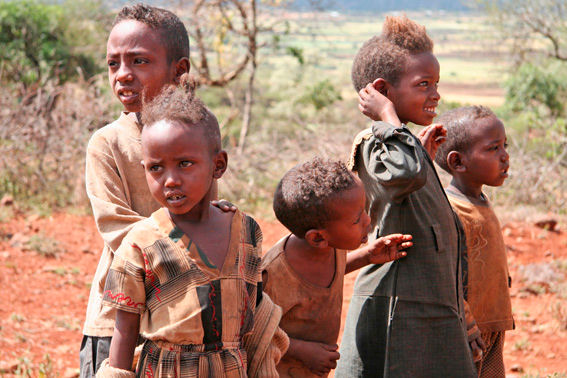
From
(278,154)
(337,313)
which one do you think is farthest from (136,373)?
(278,154)

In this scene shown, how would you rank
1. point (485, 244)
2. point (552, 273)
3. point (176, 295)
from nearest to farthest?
point (176, 295), point (485, 244), point (552, 273)

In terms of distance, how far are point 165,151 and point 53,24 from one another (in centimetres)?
1310

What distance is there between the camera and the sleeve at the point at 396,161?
2508 mm

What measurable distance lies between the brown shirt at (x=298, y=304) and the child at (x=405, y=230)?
21 centimetres

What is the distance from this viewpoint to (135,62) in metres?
2.41

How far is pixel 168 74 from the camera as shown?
8.09ft

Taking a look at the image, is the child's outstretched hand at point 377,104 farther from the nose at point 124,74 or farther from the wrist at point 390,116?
the nose at point 124,74

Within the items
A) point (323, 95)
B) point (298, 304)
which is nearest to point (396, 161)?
point (298, 304)

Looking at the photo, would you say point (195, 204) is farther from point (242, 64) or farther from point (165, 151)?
point (242, 64)

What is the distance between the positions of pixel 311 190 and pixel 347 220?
170 millimetres

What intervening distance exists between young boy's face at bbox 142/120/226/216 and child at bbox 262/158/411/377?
20.3 inches

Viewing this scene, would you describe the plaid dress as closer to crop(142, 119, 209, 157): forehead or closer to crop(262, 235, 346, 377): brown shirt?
crop(142, 119, 209, 157): forehead

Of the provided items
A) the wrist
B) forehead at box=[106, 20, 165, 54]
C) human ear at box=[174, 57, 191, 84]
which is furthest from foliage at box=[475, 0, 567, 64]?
forehead at box=[106, 20, 165, 54]

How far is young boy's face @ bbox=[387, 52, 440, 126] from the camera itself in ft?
9.10
